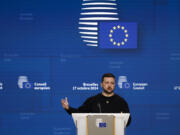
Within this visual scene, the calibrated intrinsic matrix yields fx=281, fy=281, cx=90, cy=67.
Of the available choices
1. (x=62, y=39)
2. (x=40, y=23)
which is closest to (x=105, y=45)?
(x=62, y=39)

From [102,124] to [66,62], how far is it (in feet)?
7.17

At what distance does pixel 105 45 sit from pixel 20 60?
131cm

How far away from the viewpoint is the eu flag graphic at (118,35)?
13.9ft

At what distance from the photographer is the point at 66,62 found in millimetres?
4277

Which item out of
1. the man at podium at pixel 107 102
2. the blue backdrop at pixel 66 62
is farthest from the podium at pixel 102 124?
the blue backdrop at pixel 66 62

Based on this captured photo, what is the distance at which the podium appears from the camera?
221 centimetres

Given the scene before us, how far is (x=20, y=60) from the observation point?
4.26 metres

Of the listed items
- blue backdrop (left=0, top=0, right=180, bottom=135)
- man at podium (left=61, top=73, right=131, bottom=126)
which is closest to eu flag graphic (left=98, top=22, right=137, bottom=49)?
blue backdrop (left=0, top=0, right=180, bottom=135)

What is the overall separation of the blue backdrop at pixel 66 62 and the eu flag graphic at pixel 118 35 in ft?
0.28

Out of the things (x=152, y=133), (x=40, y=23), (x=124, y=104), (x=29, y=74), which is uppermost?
(x=40, y=23)

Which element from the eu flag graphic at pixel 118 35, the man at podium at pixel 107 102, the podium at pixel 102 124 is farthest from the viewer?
the eu flag graphic at pixel 118 35

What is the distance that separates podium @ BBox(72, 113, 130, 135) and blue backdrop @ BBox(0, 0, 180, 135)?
6.76 ft

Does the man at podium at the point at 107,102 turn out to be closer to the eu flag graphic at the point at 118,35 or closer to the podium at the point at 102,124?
the podium at the point at 102,124

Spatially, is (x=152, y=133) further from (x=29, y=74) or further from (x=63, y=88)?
(x=29, y=74)
